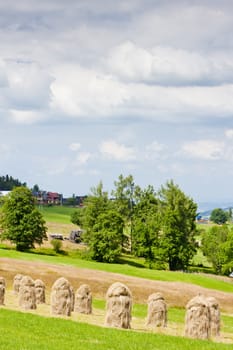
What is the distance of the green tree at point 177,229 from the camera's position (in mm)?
86750

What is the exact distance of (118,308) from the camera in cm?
2702

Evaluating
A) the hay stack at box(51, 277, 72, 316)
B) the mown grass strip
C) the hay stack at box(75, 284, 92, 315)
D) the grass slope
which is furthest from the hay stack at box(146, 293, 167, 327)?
the mown grass strip

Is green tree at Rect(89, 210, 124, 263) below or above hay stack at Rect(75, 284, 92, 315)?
above

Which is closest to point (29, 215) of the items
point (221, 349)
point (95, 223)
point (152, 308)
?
point (95, 223)

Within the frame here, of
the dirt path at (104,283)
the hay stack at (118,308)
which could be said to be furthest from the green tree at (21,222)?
the hay stack at (118,308)

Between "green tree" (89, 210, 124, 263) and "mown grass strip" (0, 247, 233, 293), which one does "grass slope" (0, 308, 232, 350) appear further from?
"green tree" (89, 210, 124, 263)

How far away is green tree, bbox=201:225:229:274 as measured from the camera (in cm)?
8575

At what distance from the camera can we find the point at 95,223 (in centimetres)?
9106

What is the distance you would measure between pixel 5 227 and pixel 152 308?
209 ft

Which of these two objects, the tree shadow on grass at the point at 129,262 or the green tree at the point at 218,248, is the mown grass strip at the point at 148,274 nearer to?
the green tree at the point at 218,248

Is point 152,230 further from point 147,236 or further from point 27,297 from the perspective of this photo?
point 27,297

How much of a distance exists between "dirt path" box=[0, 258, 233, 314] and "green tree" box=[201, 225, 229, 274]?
3102 centimetres

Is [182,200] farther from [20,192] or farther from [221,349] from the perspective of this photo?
[221,349]

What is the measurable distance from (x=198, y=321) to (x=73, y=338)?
6527 mm
